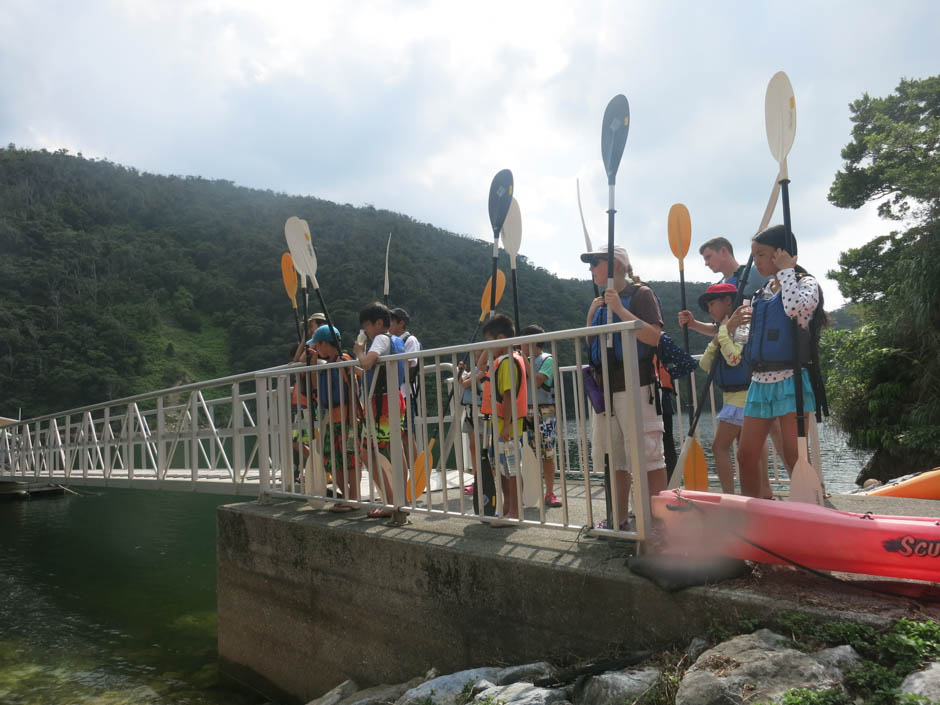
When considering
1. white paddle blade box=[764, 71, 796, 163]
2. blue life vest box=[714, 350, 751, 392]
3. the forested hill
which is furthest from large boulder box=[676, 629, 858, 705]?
the forested hill

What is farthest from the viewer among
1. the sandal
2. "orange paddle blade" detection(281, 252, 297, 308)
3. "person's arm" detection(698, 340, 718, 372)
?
"orange paddle blade" detection(281, 252, 297, 308)

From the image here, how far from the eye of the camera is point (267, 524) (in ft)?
14.2

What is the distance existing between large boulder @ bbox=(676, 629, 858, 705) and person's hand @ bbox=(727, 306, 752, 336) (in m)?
1.56

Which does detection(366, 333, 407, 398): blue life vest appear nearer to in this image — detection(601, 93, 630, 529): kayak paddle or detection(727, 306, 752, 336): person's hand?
detection(601, 93, 630, 529): kayak paddle

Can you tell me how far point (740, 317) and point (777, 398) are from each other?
42 centimetres

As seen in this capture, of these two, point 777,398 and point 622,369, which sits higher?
point 622,369

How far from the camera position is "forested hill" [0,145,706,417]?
1909 inches

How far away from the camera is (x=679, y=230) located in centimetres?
443

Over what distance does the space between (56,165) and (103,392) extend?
50018mm

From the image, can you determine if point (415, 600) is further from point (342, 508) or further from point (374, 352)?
point (374, 352)

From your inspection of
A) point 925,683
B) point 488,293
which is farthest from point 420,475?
point 925,683

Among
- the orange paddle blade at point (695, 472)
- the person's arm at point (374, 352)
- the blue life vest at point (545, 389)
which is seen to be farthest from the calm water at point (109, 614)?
the orange paddle blade at point (695, 472)

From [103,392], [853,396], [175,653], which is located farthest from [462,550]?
[103,392]

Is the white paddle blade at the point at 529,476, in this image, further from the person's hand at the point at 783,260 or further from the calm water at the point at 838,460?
the calm water at the point at 838,460
